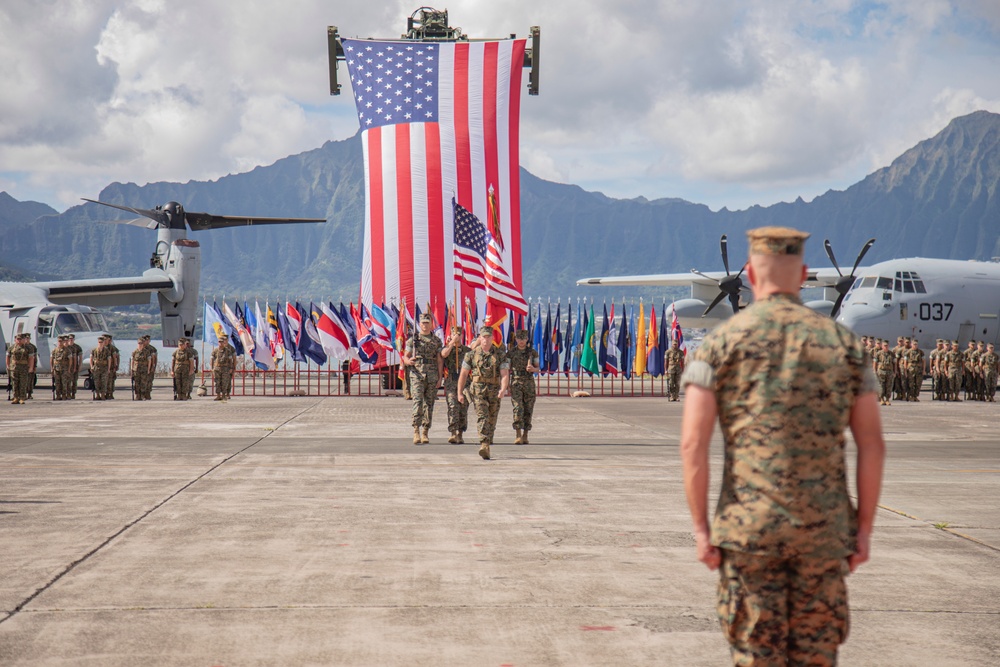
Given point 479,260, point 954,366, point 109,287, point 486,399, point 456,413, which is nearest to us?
point 486,399

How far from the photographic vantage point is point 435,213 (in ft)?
128

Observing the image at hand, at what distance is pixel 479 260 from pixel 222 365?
327 inches

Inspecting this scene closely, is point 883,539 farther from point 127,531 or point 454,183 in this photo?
point 454,183

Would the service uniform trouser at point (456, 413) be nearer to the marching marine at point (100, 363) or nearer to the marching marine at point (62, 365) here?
the marching marine at point (100, 363)

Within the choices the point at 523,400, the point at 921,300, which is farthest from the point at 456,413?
the point at 921,300

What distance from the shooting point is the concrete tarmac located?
190 inches

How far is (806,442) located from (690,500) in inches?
16.7

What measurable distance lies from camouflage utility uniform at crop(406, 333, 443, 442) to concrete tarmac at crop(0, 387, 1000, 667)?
1.00 m

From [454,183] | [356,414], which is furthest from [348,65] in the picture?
[356,414]

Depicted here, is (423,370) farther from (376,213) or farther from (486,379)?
(376,213)

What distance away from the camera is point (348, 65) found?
41812 mm

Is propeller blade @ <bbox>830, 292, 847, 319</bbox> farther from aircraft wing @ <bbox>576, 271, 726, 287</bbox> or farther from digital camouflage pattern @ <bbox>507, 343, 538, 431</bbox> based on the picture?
digital camouflage pattern @ <bbox>507, 343, 538, 431</bbox>

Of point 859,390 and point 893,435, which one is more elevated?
point 859,390

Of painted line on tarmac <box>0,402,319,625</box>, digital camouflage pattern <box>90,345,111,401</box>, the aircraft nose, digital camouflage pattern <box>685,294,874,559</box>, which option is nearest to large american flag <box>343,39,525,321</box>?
digital camouflage pattern <box>90,345,111,401</box>
